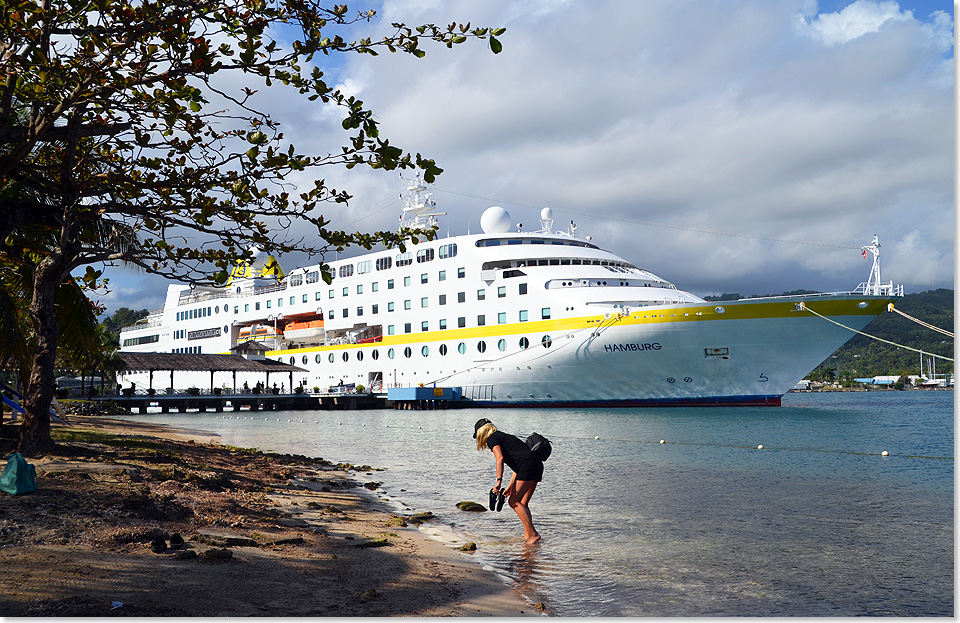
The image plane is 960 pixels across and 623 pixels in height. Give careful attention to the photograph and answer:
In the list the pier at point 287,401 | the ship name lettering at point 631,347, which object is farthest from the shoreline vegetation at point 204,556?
the pier at point 287,401

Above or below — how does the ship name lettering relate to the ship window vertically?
below

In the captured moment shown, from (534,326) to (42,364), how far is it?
100 feet

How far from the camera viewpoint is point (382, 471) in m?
15.6

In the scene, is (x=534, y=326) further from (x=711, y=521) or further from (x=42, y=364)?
(x=42, y=364)

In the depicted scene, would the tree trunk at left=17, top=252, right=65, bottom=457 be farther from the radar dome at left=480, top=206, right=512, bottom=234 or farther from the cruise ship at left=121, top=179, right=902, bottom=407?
the radar dome at left=480, top=206, right=512, bottom=234

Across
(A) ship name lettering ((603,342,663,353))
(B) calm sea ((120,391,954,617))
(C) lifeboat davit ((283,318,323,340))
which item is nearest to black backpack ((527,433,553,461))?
(B) calm sea ((120,391,954,617))

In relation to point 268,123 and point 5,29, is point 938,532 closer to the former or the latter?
point 268,123

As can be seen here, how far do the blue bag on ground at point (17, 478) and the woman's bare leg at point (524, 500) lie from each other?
495 cm

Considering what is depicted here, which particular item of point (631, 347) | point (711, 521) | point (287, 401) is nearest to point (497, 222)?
point (631, 347)

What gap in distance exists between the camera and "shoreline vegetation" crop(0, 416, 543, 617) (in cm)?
467

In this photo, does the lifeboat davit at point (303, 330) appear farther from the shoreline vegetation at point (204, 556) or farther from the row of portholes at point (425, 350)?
the shoreline vegetation at point (204, 556)

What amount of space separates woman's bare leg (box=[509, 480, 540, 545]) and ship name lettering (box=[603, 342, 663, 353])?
26.4 metres

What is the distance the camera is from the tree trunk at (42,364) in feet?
29.8

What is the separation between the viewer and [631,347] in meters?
34.0
